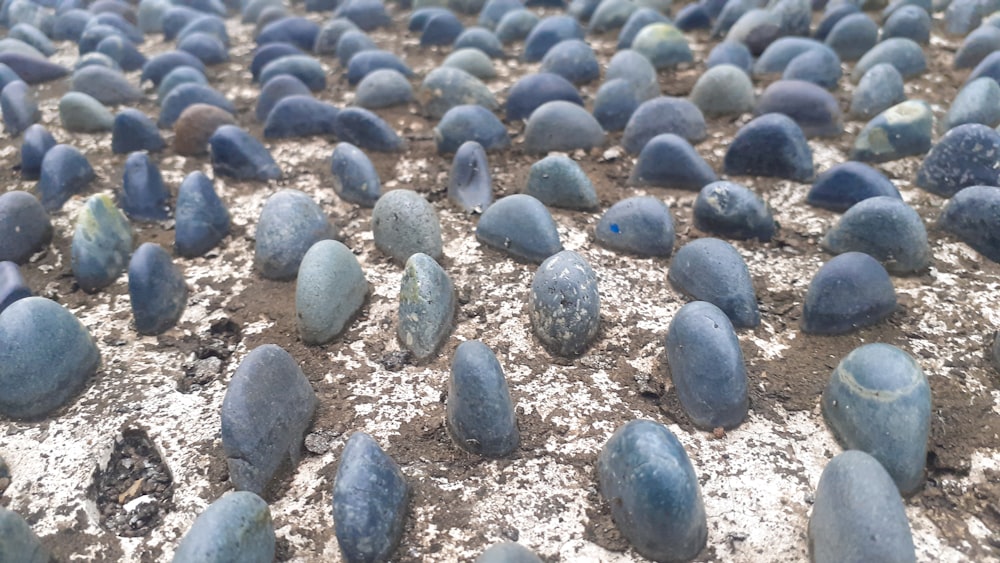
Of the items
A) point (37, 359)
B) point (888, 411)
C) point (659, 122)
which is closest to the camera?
point (888, 411)

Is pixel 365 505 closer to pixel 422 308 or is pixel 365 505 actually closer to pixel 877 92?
pixel 422 308

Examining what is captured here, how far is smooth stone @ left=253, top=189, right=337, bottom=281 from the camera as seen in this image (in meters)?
1.95

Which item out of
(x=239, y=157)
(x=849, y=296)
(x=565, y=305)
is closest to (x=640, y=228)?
(x=565, y=305)

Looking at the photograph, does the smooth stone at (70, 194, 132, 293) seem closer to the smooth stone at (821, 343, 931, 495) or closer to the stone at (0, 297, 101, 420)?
the stone at (0, 297, 101, 420)

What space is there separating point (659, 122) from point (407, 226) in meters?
0.98

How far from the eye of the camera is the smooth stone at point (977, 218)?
1.89m

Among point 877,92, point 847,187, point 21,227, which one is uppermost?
point 877,92

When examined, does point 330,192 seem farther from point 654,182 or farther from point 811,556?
point 811,556

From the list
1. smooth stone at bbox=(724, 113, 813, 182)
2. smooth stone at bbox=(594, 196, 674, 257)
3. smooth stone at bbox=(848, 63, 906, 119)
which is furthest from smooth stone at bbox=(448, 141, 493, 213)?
smooth stone at bbox=(848, 63, 906, 119)

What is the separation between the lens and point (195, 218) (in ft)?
6.81

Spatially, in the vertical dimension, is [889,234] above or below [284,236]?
above

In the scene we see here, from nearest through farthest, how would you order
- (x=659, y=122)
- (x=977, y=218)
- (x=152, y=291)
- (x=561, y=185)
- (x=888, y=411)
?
(x=888, y=411) → (x=152, y=291) → (x=977, y=218) → (x=561, y=185) → (x=659, y=122)

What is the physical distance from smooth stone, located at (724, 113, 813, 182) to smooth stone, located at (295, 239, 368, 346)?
1.28m

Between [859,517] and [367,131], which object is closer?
[859,517]
